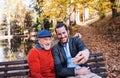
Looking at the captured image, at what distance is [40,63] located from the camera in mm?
5246

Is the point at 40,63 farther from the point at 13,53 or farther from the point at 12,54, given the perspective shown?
the point at 13,53

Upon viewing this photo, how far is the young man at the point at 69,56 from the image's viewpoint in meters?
4.99

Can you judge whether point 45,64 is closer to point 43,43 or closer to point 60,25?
point 43,43

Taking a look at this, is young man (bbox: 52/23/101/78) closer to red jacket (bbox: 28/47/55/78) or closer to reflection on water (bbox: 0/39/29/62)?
red jacket (bbox: 28/47/55/78)

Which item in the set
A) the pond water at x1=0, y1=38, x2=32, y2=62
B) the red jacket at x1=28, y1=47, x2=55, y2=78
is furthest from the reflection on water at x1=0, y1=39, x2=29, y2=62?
the red jacket at x1=28, y1=47, x2=55, y2=78

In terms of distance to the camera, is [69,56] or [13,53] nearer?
[69,56]

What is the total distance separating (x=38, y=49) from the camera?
17.1 feet

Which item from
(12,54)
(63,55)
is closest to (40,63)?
(63,55)

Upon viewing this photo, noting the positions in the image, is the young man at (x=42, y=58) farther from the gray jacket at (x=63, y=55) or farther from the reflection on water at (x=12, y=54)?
the reflection on water at (x=12, y=54)

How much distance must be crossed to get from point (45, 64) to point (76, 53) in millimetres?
578

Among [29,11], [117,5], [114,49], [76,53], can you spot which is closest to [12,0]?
[29,11]

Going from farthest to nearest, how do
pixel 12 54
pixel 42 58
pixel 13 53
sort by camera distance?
pixel 13 53 → pixel 12 54 → pixel 42 58

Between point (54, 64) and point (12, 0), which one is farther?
point (12, 0)

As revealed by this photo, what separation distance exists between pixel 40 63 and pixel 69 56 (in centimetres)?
52
